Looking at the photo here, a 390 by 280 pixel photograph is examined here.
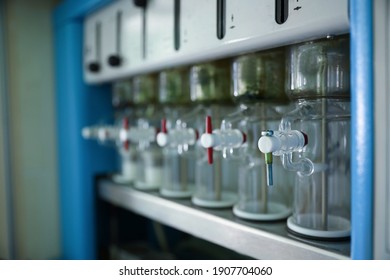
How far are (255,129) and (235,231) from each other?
254mm

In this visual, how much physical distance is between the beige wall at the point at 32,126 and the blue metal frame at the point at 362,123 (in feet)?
3.98

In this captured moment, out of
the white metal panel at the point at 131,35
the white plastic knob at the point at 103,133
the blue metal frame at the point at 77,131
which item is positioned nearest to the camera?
the white metal panel at the point at 131,35

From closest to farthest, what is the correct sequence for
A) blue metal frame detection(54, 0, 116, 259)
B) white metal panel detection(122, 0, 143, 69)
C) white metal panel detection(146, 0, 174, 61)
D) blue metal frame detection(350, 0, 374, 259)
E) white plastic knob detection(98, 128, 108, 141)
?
1. blue metal frame detection(350, 0, 374, 259)
2. white metal panel detection(146, 0, 174, 61)
3. white metal panel detection(122, 0, 143, 69)
4. white plastic knob detection(98, 128, 108, 141)
5. blue metal frame detection(54, 0, 116, 259)

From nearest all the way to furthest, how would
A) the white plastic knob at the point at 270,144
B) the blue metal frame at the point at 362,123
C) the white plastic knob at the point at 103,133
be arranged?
1. the blue metal frame at the point at 362,123
2. the white plastic knob at the point at 270,144
3. the white plastic knob at the point at 103,133

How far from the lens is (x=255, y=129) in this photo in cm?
95

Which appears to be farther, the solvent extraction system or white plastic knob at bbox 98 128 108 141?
white plastic knob at bbox 98 128 108 141

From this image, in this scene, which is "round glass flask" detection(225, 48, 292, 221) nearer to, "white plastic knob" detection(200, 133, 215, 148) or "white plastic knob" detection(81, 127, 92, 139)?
"white plastic knob" detection(200, 133, 215, 148)

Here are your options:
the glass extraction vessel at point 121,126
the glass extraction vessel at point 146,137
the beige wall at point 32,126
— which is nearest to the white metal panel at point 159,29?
the glass extraction vessel at point 146,137

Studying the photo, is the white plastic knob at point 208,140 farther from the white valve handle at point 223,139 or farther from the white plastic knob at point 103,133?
the white plastic knob at point 103,133

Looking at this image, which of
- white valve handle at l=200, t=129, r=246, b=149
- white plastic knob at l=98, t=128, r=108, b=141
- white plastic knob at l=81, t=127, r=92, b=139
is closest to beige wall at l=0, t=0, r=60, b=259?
white plastic knob at l=81, t=127, r=92, b=139

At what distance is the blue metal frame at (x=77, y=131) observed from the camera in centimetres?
139

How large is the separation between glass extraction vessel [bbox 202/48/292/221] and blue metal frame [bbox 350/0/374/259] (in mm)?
321

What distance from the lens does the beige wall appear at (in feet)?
4.69

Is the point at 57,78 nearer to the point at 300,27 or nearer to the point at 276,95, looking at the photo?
the point at 276,95
